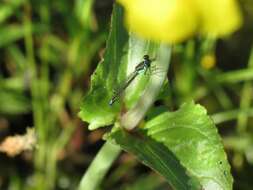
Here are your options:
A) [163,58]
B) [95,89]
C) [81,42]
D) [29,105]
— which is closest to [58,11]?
[81,42]

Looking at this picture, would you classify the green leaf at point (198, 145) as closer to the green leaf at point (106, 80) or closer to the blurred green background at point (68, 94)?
the green leaf at point (106, 80)

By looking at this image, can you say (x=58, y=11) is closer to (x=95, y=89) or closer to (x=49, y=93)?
(x=49, y=93)

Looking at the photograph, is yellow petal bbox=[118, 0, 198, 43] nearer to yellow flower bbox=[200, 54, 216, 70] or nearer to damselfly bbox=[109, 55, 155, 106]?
damselfly bbox=[109, 55, 155, 106]

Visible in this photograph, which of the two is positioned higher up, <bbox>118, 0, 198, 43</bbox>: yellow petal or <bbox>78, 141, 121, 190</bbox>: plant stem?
<bbox>78, 141, 121, 190</bbox>: plant stem

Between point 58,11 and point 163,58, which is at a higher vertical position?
point 58,11

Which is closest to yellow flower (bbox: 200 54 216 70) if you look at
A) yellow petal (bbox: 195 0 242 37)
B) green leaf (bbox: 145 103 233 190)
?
green leaf (bbox: 145 103 233 190)

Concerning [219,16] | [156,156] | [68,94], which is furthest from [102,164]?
[68,94]

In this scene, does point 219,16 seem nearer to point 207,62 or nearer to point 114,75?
point 114,75
